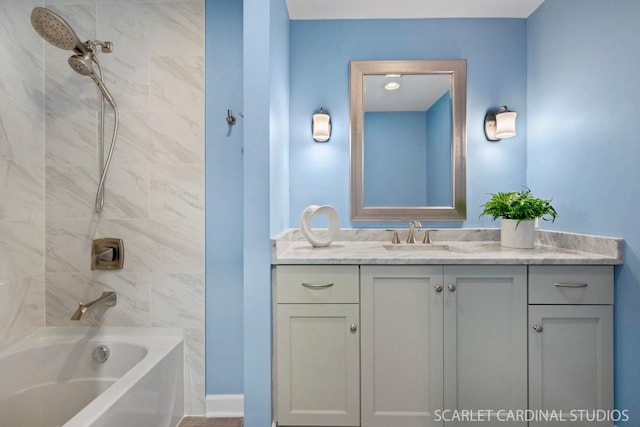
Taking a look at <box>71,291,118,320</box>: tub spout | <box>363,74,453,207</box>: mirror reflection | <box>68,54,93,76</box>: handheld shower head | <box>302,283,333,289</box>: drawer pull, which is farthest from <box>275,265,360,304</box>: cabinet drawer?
<box>68,54,93,76</box>: handheld shower head

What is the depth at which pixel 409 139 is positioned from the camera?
2.04m

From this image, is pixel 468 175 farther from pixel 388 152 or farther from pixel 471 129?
pixel 388 152

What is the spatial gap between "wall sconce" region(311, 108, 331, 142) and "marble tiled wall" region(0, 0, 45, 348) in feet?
5.23

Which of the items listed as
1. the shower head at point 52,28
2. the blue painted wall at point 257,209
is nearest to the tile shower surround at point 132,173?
the shower head at point 52,28

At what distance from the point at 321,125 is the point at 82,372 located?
2001mm

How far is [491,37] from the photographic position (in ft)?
6.81

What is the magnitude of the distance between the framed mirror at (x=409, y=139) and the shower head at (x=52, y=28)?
1.50m

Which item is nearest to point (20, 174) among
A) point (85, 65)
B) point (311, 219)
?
point (85, 65)

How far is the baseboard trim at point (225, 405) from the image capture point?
73.4 inches

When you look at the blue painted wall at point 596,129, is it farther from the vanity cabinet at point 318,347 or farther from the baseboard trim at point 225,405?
the baseboard trim at point 225,405

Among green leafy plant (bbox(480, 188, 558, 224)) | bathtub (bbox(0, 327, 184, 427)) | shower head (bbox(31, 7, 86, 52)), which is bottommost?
bathtub (bbox(0, 327, 184, 427))

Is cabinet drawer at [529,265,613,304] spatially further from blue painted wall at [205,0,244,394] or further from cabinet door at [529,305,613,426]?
blue painted wall at [205,0,244,394]

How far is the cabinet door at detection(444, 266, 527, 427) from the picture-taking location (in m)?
1.44

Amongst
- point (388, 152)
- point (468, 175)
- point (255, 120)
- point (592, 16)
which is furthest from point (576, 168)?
point (255, 120)
